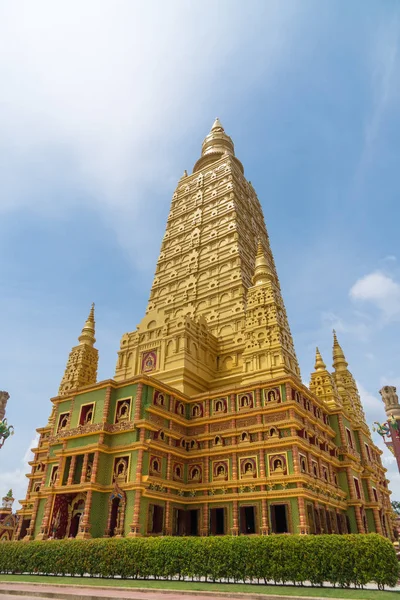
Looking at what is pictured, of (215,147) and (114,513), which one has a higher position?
(215,147)

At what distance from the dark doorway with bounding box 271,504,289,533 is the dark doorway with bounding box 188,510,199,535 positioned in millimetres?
5557

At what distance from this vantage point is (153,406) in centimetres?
2961

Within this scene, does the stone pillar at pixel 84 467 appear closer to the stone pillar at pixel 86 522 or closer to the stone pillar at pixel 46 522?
the stone pillar at pixel 86 522

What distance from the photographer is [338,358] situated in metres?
49.1

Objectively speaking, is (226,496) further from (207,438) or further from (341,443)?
(341,443)

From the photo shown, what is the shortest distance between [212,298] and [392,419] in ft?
82.3

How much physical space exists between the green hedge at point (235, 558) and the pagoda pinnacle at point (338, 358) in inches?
1314

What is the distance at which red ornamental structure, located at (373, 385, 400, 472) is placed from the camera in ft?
69.4

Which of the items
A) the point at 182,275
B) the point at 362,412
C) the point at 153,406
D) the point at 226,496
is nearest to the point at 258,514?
the point at 226,496

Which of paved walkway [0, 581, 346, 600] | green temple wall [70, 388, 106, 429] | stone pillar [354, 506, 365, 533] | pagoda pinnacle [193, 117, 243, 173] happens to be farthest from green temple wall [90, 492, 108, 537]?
pagoda pinnacle [193, 117, 243, 173]

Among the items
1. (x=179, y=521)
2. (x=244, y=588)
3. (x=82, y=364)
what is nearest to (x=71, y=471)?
(x=179, y=521)

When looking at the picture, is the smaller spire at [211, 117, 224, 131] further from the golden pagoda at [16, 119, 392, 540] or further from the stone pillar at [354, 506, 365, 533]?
the stone pillar at [354, 506, 365, 533]

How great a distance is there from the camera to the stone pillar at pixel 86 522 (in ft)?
83.2

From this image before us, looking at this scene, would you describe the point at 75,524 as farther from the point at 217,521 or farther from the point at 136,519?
the point at 217,521
